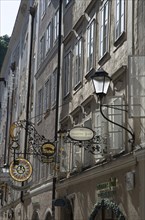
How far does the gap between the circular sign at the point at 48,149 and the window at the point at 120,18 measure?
172 inches

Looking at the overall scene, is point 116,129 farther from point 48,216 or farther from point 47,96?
point 47,96

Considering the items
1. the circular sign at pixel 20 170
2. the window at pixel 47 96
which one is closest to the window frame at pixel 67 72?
the circular sign at pixel 20 170

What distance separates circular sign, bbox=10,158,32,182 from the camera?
2034cm

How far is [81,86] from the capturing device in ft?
62.0

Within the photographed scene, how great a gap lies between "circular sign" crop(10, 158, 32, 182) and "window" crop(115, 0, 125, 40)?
7.21 meters

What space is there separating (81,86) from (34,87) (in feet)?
36.6

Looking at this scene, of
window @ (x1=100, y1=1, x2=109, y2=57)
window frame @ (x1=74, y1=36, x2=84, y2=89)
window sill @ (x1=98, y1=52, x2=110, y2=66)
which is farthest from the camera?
window frame @ (x1=74, y1=36, x2=84, y2=89)

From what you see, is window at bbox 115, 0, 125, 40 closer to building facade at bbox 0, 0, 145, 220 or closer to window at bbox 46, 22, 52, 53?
building facade at bbox 0, 0, 145, 220

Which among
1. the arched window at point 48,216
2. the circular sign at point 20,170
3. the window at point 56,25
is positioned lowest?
the arched window at point 48,216

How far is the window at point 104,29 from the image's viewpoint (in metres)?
16.2

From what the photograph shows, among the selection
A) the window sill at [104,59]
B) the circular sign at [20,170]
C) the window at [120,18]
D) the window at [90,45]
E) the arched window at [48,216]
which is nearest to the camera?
the window at [120,18]

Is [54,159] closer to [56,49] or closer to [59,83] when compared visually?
[59,83]

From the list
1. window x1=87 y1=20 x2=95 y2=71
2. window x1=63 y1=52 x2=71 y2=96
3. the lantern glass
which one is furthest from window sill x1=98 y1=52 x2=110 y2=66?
window x1=63 y1=52 x2=71 y2=96

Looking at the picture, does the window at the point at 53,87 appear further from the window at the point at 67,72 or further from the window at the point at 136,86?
the window at the point at 136,86
